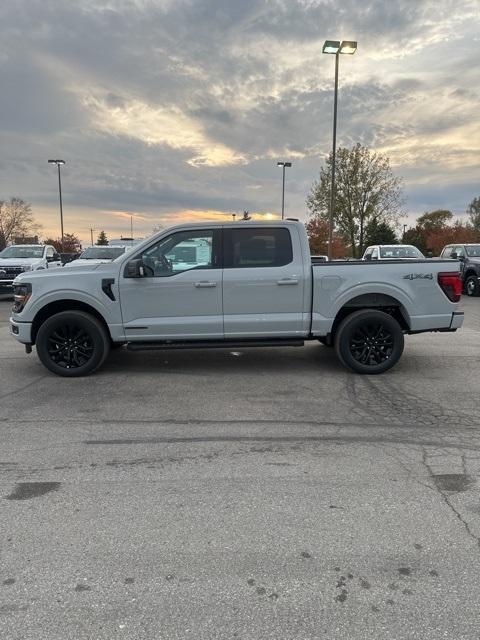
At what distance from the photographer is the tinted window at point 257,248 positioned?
626 cm

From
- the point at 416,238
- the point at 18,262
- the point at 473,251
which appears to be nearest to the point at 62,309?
the point at 18,262

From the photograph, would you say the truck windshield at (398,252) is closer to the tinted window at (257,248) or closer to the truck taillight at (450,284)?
the truck taillight at (450,284)

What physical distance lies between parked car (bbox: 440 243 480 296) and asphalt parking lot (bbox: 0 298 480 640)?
45.0 ft

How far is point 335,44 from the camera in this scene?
18859 millimetres

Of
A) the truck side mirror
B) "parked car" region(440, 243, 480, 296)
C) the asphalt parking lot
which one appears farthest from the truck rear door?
"parked car" region(440, 243, 480, 296)

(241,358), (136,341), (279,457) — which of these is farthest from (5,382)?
(279,457)

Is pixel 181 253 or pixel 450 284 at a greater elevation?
pixel 181 253

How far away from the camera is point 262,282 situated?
6199mm

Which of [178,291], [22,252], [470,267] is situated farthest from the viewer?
[470,267]

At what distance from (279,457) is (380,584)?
154 centimetres

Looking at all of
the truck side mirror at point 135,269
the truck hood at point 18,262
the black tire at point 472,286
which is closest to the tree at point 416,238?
the black tire at point 472,286

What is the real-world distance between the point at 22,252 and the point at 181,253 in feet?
44.7

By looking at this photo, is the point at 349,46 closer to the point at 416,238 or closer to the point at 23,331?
the point at 23,331

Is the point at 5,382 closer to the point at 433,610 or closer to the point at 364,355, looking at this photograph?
the point at 364,355
